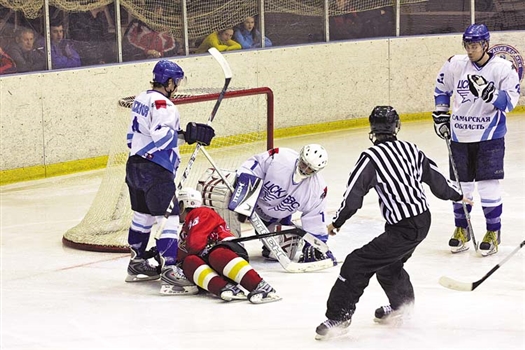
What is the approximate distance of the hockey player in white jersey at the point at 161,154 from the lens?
15.7ft

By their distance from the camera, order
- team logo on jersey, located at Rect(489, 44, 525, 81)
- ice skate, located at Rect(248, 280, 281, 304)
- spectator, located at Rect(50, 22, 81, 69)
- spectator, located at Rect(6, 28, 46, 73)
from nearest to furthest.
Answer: ice skate, located at Rect(248, 280, 281, 304)
spectator, located at Rect(6, 28, 46, 73)
spectator, located at Rect(50, 22, 81, 69)
team logo on jersey, located at Rect(489, 44, 525, 81)

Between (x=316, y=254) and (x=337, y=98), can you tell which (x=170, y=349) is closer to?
(x=316, y=254)

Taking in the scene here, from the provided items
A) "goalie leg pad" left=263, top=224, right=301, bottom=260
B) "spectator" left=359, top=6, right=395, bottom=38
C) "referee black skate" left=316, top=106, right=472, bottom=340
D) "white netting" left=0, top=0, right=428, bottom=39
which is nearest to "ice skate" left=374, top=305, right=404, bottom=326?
"referee black skate" left=316, top=106, right=472, bottom=340

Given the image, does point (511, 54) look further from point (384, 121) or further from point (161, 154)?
point (384, 121)

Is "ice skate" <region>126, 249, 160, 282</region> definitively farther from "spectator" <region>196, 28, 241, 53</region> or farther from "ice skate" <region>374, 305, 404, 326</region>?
"spectator" <region>196, 28, 241, 53</region>

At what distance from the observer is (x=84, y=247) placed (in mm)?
5730

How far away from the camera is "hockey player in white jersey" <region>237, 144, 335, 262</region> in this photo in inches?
205

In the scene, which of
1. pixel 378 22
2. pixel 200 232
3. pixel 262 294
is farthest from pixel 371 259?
pixel 378 22

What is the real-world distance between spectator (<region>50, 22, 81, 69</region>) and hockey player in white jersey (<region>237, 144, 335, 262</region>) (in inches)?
117

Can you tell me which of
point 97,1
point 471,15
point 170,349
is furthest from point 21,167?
point 471,15

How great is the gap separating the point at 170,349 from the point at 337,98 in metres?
5.57

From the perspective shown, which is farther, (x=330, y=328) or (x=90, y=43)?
(x=90, y=43)

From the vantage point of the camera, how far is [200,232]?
484 centimetres

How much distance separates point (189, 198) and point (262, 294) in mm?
604
